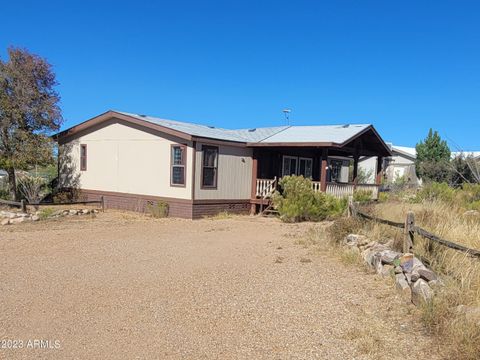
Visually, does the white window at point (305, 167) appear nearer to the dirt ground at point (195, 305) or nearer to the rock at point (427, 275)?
the dirt ground at point (195, 305)

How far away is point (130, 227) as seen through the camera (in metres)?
13.0

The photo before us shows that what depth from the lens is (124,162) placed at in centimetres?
1836

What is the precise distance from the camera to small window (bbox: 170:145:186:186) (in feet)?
53.3

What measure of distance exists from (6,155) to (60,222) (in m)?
6.89

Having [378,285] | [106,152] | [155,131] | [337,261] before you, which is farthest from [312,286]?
[106,152]

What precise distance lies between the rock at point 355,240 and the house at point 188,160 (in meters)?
7.83

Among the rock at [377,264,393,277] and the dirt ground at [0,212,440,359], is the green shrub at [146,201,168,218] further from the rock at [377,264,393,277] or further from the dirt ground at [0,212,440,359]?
the rock at [377,264,393,277]

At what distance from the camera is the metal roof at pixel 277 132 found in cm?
1741

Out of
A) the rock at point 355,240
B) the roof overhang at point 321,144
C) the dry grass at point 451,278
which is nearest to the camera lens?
the dry grass at point 451,278

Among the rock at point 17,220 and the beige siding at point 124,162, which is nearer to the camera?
the rock at point 17,220

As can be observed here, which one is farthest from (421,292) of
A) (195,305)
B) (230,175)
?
(230,175)

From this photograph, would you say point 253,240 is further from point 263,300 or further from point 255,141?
point 255,141

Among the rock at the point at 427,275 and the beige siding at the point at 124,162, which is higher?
the beige siding at the point at 124,162

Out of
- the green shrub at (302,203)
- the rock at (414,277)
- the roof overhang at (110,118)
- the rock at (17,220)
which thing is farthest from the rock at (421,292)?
the rock at (17,220)
